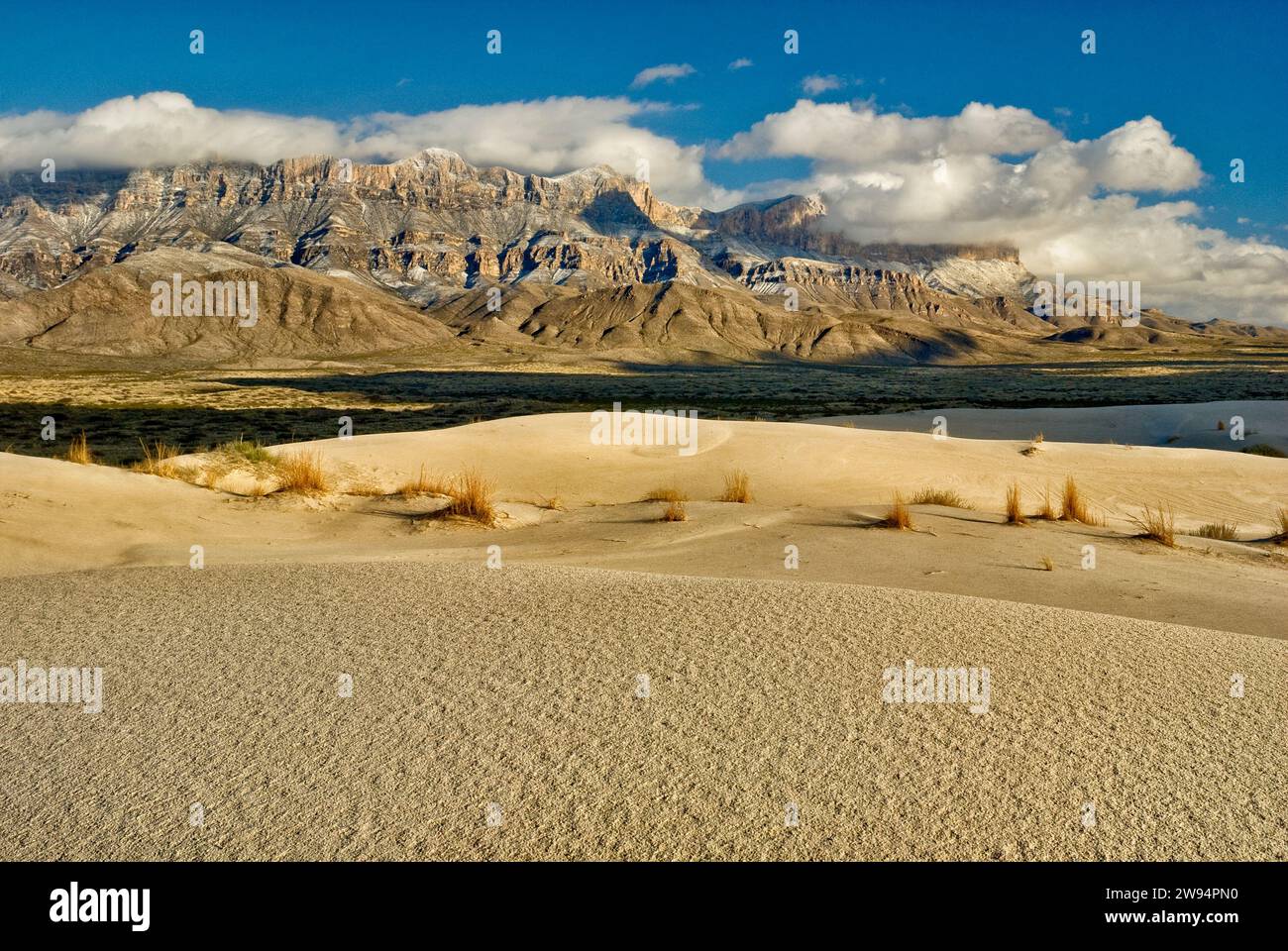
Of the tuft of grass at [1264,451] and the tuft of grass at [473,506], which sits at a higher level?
the tuft of grass at [473,506]

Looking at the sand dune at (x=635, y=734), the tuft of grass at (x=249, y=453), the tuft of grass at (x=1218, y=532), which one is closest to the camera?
the sand dune at (x=635, y=734)

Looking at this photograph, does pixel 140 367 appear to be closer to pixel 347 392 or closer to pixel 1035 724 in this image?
pixel 347 392

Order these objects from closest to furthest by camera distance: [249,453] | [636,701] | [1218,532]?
1. [636,701]
2. [1218,532]
3. [249,453]

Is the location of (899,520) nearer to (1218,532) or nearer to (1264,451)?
(1218,532)

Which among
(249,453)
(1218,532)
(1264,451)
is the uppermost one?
(249,453)

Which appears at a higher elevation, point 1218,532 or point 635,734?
point 635,734

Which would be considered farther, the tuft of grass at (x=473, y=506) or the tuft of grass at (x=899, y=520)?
the tuft of grass at (x=473, y=506)

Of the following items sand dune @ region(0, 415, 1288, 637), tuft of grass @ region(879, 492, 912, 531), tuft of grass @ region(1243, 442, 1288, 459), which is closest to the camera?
sand dune @ region(0, 415, 1288, 637)

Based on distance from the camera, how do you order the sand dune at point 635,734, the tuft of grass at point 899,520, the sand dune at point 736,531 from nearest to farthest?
1. the sand dune at point 635,734
2. the sand dune at point 736,531
3. the tuft of grass at point 899,520

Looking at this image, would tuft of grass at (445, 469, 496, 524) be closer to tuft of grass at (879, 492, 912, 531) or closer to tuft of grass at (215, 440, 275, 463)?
tuft of grass at (879, 492, 912, 531)

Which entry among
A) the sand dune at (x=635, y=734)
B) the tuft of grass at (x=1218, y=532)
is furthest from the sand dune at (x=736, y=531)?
the sand dune at (x=635, y=734)

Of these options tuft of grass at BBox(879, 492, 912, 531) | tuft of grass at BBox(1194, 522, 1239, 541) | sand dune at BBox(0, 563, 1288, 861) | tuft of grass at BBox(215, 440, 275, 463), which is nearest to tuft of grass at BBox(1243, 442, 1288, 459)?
tuft of grass at BBox(1194, 522, 1239, 541)

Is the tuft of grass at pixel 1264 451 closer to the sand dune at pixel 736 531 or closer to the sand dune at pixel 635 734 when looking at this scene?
the sand dune at pixel 736 531

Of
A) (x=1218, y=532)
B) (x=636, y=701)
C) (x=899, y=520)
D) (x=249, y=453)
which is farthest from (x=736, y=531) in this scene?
(x=249, y=453)
